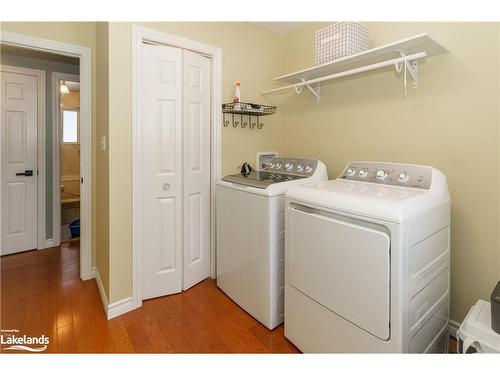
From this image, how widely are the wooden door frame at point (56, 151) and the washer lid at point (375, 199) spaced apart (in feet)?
9.93

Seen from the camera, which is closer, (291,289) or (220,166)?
(291,289)

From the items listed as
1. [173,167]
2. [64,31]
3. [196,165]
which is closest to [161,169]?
[173,167]

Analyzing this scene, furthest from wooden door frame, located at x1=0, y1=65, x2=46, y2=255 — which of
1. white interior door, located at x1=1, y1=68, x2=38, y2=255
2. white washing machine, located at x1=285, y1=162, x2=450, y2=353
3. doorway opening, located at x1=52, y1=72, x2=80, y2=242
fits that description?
white washing machine, located at x1=285, y1=162, x2=450, y2=353

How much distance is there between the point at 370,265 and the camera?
1196 millimetres

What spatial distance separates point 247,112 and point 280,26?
0.91 metres

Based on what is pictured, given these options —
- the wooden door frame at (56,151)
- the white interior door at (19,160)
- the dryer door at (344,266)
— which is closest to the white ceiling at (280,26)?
the dryer door at (344,266)

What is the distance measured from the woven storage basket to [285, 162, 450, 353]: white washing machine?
2.72ft

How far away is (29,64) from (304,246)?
3556mm

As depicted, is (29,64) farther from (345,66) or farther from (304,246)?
(304,246)

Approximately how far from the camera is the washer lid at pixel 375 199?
115cm

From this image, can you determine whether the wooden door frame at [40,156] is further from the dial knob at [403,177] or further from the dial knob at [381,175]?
the dial knob at [403,177]

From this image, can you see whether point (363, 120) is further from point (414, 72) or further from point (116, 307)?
point (116, 307)

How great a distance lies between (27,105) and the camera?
3062mm
